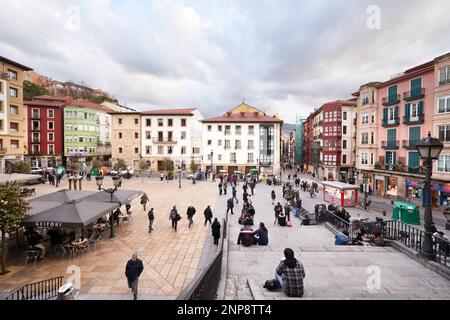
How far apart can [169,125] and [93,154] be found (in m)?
22.0

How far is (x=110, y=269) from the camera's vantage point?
1001 cm

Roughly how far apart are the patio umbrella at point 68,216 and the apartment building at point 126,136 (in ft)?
150

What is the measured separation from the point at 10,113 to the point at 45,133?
2304 cm

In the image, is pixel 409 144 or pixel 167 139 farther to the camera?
pixel 167 139

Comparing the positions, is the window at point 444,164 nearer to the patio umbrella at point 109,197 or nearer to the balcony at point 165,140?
the patio umbrella at point 109,197

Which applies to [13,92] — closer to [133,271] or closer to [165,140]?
[165,140]

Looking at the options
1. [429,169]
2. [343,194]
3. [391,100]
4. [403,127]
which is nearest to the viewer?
[429,169]

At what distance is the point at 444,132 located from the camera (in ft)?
83.0

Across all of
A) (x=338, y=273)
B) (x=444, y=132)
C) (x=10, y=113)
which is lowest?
(x=338, y=273)

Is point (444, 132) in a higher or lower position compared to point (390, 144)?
higher

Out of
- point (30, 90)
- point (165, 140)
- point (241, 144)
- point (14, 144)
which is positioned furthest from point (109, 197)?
point (30, 90)

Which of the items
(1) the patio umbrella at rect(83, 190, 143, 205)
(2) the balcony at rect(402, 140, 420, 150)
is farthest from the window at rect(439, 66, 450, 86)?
(1) the patio umbrella at rect(83, 190, 143, 205)

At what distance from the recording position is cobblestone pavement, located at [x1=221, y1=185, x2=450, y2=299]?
6.66 m

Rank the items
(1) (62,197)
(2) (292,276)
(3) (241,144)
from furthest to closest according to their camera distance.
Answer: (3) (241,144)
(1) (62,197)
(2) (292,276)
